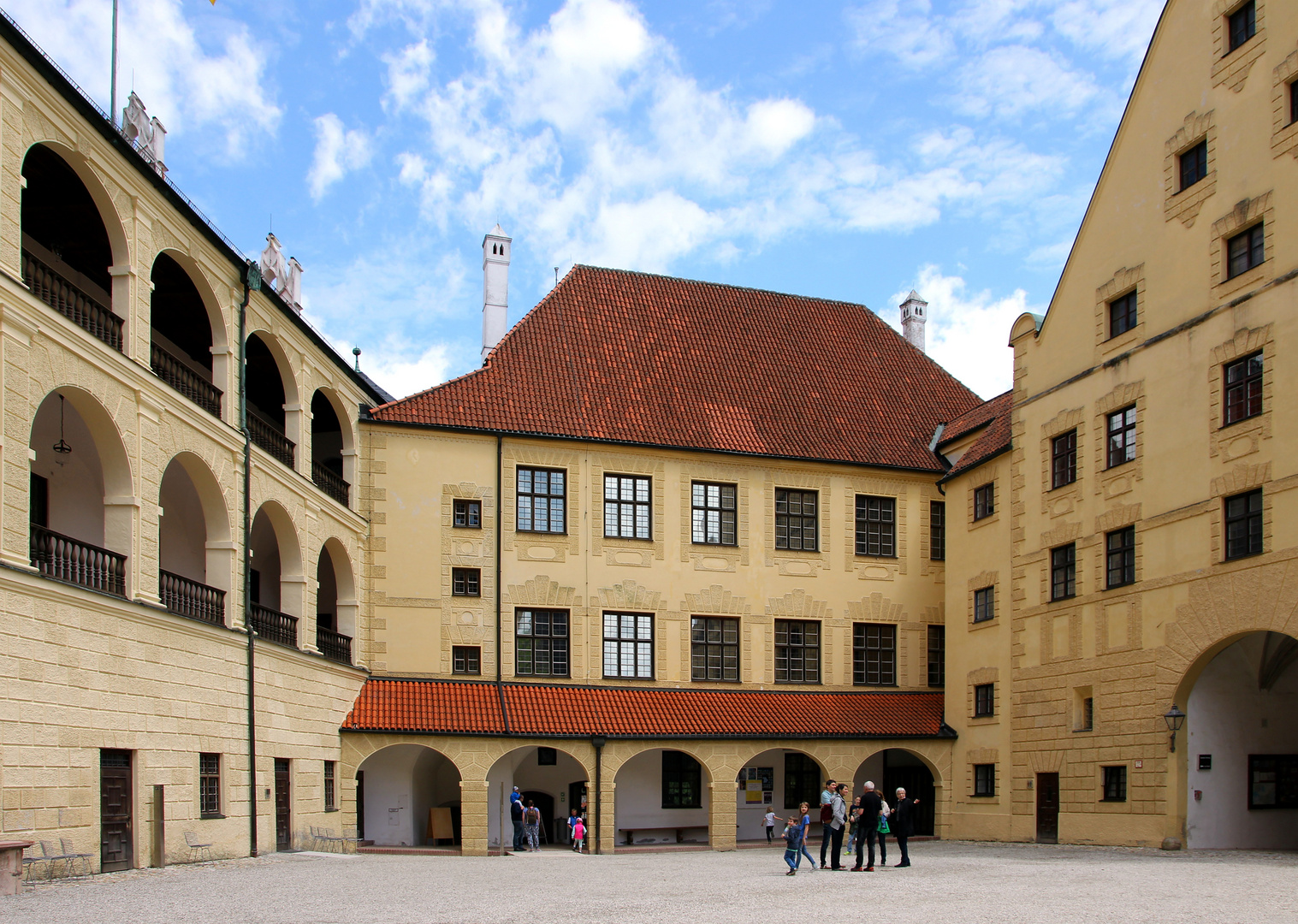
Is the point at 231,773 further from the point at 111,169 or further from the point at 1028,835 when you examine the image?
the point at 1028,835

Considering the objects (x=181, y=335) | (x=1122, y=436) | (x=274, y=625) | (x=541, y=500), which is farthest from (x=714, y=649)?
(x=181, y=335)

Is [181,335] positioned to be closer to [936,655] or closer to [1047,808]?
[936,655]

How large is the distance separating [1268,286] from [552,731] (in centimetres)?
1647

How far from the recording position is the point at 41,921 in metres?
11.7

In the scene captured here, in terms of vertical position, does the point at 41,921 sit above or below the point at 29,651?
below

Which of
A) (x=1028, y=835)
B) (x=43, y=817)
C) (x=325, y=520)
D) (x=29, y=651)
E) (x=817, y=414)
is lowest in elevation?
(x=1028, y=835)

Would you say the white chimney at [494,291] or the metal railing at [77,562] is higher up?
the white chimney at [494,291]

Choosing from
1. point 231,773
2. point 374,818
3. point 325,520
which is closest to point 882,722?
point 374,818

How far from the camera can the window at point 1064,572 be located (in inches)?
1026

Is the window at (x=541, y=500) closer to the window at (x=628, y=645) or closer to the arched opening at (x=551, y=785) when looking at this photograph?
the window at (x=628, y=645)

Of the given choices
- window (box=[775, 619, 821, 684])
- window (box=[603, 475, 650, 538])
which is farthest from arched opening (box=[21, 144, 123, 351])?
window (box=[775, 619, 821, 684])

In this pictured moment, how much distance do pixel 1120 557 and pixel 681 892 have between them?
12770 mm

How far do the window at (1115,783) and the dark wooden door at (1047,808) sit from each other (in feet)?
5.34

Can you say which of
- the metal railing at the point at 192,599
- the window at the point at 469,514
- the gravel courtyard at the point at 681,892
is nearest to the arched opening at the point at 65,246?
the metal railing at the point at 192,599
